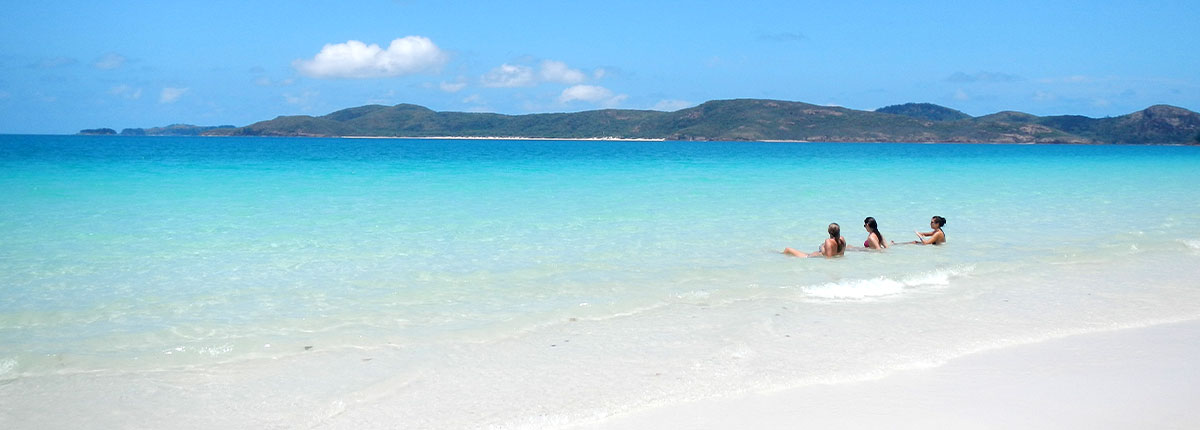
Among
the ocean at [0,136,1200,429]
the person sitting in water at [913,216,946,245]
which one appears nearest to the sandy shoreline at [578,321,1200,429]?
the ocean at [0,136,1200,429]

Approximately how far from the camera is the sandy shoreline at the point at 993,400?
14.7 feet

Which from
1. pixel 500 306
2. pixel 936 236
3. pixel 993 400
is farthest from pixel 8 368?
pixel 936 236

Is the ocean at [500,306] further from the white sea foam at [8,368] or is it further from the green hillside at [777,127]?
the green hillside at [777,127]

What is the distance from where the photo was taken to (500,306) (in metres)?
7.67

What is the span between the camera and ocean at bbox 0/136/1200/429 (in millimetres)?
5070

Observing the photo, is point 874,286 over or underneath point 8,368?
over

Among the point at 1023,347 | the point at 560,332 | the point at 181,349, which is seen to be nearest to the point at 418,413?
the point at 560,332

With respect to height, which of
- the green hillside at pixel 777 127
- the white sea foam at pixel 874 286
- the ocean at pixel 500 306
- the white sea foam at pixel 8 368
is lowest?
the white sea foam at pixel 8 368

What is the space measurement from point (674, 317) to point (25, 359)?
16.8ft

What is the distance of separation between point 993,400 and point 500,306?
4.42 m

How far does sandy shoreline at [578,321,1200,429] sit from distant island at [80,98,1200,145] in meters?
151

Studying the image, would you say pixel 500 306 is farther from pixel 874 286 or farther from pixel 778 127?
pixel 778 127

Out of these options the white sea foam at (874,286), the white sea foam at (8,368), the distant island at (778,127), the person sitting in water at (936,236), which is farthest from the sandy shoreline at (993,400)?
the distant island at (778,127)

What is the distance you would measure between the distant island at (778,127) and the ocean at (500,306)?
143325mm
